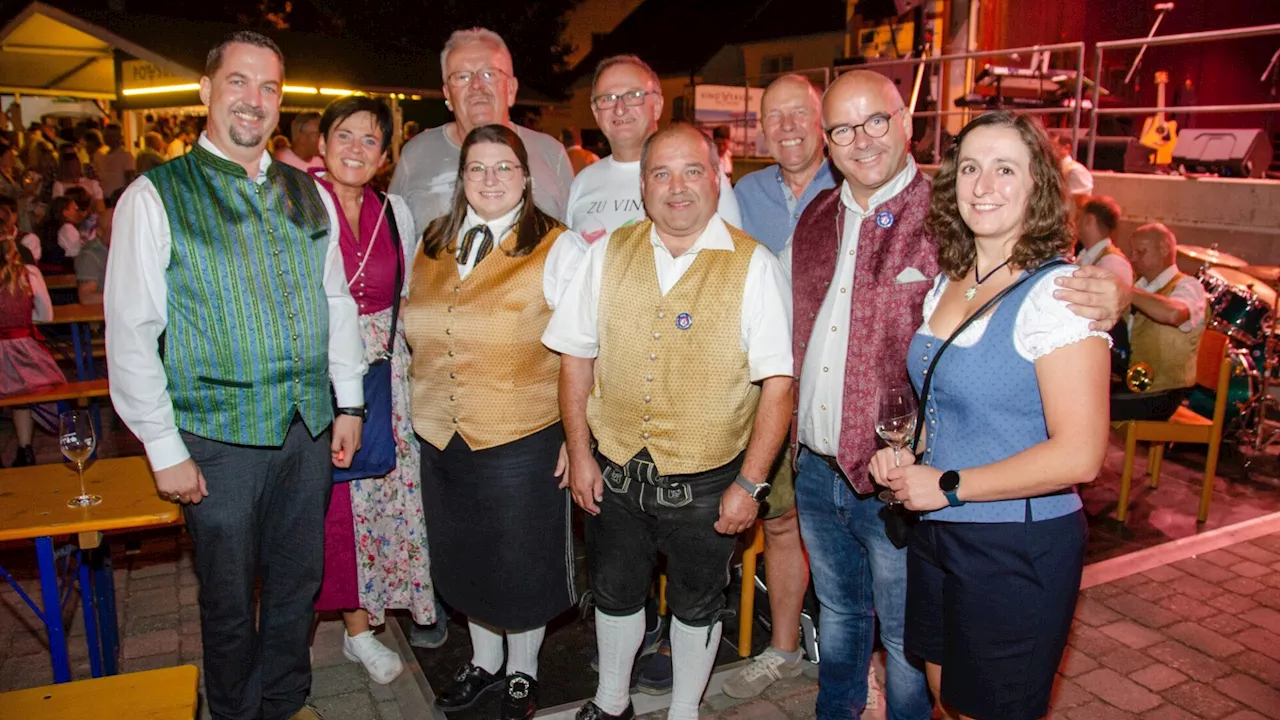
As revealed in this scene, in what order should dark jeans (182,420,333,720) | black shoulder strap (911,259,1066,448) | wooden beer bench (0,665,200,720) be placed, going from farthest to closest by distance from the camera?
dark jeans (182,420,333,720), wooden beer bench (0,665,200,720), black shoulder strap (911,259,1066,448)

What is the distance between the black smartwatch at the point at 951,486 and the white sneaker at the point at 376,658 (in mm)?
2334

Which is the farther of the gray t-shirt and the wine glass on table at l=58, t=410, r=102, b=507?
the gray t-shirt

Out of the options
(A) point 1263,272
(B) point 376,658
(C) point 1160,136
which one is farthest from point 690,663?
(C) point 1160,136

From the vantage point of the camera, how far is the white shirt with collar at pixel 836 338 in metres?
2.60

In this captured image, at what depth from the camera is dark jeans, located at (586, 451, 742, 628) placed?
9.03 feet

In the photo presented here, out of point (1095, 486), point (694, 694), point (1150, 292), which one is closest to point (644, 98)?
point (694, 694)

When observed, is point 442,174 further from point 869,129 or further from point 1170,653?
point 1170,653

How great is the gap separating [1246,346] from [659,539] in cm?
557

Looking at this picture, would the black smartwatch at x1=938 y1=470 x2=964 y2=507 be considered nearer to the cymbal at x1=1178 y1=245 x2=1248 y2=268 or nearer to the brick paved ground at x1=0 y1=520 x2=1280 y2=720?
the brick paved ground at x1=0 y1=520 x2=1280 y2=720

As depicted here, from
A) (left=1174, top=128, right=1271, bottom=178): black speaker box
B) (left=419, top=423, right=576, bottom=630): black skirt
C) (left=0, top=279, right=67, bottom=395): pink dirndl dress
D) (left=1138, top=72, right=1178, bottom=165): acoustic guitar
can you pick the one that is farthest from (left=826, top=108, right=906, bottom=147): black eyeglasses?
(left=1138, top=72, right=1178, bottom=165): acoustic guitar

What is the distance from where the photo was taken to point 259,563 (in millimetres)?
2906

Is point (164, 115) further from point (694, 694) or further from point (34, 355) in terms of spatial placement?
point (694, 694)

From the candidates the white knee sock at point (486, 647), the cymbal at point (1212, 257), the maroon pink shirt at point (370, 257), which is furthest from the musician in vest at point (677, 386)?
the cymbal at point (1212, 257)

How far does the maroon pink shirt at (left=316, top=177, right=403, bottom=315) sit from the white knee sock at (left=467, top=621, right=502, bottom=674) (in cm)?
122
